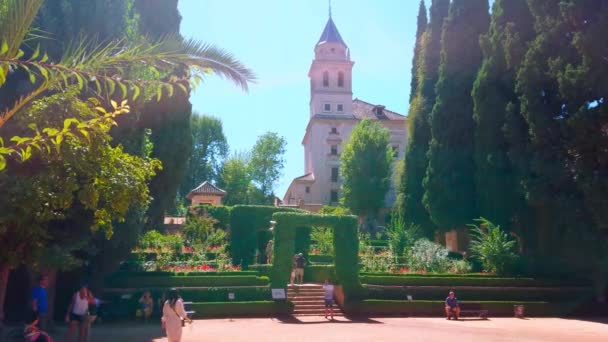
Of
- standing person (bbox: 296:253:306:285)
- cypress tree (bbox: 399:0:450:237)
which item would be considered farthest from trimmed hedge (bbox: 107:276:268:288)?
cypress tree (bbox: 399:0:450:237)

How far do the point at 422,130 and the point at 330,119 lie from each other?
1033 inches

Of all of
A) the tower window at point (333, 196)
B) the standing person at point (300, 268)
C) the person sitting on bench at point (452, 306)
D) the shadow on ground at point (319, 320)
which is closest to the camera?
the shadow on ground at point (319, 320)

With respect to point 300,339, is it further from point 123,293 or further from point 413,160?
point 413,160

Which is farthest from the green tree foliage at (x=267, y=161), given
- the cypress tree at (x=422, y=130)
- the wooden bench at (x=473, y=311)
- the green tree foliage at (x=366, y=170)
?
the wooden bench at (x=473, y=311)

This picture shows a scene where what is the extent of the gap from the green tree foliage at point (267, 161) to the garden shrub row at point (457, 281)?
4194cm

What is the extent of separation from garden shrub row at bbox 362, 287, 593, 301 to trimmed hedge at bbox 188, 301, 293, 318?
3.25 m

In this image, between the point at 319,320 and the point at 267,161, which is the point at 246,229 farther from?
the point at 267,161

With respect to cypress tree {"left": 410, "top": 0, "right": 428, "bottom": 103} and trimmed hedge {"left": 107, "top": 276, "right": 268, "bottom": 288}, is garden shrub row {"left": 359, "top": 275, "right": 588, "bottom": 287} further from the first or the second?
cypress tree {"left": 410, "top": 0, "right": 428, "bottom": 103}

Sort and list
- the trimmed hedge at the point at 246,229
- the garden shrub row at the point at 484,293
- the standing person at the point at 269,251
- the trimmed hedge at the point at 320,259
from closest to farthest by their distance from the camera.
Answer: the garden shrub row at the point at 484,293
the standing person at the point at 269,251
the trimmed hedge at the point at 246,229
the trimmed hedge at the point at 320,259

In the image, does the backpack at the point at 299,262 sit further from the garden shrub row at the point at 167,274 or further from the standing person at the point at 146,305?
the standing person at the point at 146,305

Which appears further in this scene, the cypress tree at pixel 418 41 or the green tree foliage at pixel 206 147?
the green tree foliage at pixel 206 147

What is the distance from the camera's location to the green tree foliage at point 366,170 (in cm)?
4934

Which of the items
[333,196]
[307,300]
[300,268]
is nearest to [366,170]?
[333,196]

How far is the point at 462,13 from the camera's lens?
31.7m
